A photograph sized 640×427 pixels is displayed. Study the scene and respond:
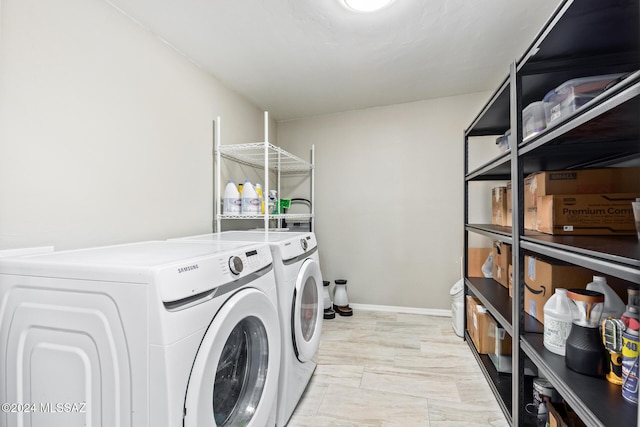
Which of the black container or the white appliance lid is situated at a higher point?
the white appliance lid

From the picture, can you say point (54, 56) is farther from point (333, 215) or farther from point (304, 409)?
point (333, 215)

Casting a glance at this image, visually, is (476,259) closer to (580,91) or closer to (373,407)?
(373,407)

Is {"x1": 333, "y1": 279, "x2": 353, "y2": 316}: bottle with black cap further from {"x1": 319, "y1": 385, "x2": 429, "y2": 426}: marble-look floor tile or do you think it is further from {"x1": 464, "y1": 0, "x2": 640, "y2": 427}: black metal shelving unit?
{"x1": 464, "y1": 0, "x2": 640, "y2": 427}: black metal shelving unit

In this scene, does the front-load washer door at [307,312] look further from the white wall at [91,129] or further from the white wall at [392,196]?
the white wall at [392,196]

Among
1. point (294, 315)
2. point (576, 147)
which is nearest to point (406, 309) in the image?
point (294, 315)

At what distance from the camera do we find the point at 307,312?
172 cm

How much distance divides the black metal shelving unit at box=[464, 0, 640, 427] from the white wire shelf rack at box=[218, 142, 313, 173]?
1505 millimetres

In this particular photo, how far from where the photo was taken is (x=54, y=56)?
1249 millimetres

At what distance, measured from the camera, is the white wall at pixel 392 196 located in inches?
113

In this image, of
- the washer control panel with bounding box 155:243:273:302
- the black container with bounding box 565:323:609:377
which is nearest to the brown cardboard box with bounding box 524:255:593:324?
the black container with bounding box 565:323:609:377

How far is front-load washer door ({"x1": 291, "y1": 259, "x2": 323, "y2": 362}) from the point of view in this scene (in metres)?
1.47

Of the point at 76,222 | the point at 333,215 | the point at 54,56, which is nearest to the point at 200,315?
the point at 76,222

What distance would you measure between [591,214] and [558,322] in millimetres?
507

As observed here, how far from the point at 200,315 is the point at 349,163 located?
8.25ft
